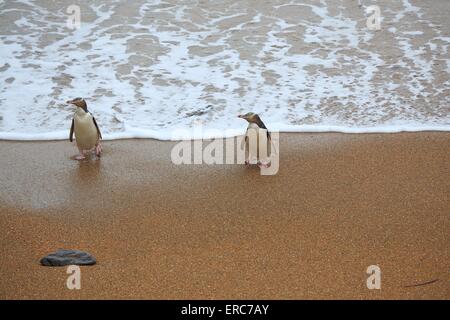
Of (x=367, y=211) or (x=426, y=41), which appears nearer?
(x=367, y=211)

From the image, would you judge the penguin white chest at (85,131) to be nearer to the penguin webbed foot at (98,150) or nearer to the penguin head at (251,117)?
the penguin webbed foot at (98,150)

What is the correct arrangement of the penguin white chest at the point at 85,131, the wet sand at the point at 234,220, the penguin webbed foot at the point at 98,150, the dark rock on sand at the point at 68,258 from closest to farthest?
the wet sand at the point at 234,220 < the dark rock on sand at the point at 68,258 < the penguin white chest at the point at 85,131 < the penguin webbed foot at the point at 98,150

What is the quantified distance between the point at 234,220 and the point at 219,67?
328cm

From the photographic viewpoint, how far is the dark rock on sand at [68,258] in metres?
3.09

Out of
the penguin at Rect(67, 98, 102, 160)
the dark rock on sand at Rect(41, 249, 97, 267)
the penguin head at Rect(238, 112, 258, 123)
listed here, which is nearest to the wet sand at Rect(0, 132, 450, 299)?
the dark rock on sand at Rect(41, 249, 97, 267)

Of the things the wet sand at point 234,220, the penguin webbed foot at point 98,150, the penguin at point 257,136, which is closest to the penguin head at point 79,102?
the penguin webbed foot at point 98,150

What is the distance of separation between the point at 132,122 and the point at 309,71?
2.26 m

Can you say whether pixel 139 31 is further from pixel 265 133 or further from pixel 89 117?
pixel 265 133

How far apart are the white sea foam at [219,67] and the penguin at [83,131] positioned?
1.50 feet

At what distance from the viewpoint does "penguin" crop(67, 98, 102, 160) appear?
4613 millimetres
